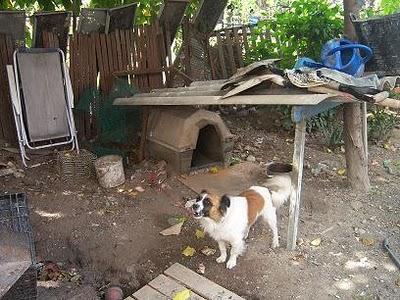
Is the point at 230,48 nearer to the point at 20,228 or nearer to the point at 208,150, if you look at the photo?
the point at 208,150

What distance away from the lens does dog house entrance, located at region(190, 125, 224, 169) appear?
564 centimetres

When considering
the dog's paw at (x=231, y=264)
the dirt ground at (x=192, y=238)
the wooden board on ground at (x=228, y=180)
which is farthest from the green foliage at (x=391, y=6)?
the dog's paw at (x=231, y=264)

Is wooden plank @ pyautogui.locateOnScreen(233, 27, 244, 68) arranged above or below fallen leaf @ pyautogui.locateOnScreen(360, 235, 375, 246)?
above

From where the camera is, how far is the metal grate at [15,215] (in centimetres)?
245

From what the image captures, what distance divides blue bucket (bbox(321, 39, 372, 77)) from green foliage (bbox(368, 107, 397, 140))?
2476mm

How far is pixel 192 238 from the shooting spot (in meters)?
4.20

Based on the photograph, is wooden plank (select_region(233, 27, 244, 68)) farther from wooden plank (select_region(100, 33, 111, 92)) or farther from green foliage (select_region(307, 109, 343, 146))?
wooden plank (select_region(100, 33, 111, 92))

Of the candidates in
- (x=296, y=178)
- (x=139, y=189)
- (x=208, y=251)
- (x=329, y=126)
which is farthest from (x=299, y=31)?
(x=208, y=251)

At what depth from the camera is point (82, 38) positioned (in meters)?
6.32

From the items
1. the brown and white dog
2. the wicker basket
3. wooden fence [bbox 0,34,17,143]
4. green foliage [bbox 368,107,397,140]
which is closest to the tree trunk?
the wicker basket

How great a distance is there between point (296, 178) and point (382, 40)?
1644mm

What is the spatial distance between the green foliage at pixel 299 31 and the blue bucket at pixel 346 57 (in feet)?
8.10

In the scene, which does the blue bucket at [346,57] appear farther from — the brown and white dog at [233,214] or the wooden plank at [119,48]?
the wooden plank at [119,48]

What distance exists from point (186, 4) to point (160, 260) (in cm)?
457
